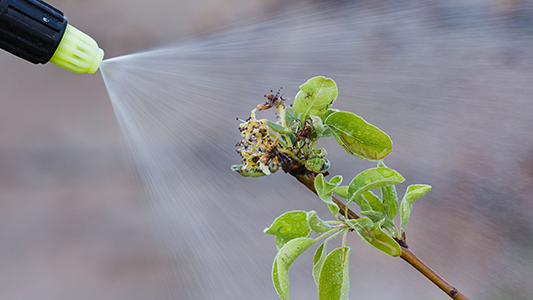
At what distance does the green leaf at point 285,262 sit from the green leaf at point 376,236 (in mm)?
38

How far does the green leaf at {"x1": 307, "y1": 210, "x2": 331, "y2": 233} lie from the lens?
0.28 meters

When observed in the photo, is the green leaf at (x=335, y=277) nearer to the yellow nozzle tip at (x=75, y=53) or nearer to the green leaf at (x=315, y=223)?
the green leaf at (x=315, y=223)

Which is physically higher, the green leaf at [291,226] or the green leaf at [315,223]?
the green leaf at [315,223]

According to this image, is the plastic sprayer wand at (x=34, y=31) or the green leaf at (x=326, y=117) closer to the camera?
the green leaf at (x=326, y=117)

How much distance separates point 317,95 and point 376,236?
0.12m

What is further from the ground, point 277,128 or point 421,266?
point 277,128

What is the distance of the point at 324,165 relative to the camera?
299 millimetres

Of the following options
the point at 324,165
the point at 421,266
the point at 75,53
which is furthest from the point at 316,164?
the point at 75,53

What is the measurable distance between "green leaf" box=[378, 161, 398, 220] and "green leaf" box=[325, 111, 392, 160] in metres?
0.04

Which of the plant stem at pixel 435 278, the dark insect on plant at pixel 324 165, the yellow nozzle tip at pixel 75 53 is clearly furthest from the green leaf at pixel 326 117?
the yellow nozzle tip at pixel 75 53

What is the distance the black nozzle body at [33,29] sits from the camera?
422 millimetres

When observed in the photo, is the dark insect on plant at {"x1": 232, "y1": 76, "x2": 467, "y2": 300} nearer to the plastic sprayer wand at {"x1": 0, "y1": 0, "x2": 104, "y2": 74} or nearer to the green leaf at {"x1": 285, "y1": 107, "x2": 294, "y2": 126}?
the green leaf at {"x1": 285, "y1": 107, "x2": 294, "y2": 126}

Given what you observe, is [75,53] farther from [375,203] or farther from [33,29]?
[375,203]

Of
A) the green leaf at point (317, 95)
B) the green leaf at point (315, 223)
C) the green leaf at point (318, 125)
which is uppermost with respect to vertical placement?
the green leaf at point (317, 95)
